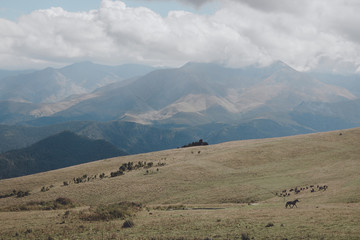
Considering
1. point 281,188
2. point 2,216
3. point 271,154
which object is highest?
point 271,154

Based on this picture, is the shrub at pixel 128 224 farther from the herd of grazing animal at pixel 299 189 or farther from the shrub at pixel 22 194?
the shrub at pixel 22 194

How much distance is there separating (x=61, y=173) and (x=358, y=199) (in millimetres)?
A: 67242

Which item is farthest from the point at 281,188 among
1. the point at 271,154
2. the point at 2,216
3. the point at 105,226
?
the point at 2,216

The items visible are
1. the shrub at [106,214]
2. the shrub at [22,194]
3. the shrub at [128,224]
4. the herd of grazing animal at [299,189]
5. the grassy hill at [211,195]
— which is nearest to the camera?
the grassy hill at [211,195]

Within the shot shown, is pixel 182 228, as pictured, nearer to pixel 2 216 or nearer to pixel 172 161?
pixel 2 216

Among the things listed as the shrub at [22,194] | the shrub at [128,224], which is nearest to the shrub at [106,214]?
the shrub at [128,224]

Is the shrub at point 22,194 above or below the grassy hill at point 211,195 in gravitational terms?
below

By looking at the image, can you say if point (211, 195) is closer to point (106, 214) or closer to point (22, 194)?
point (106, 214)

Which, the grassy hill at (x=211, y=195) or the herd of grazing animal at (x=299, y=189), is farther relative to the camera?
the herd of grazing animal at (x=299, y=189)

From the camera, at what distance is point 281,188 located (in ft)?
190

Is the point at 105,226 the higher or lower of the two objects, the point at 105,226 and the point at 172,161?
the lower

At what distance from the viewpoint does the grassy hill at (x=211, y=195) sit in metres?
29.2

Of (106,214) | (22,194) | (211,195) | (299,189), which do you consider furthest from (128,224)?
(22,194)

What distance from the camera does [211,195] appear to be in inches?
2240
